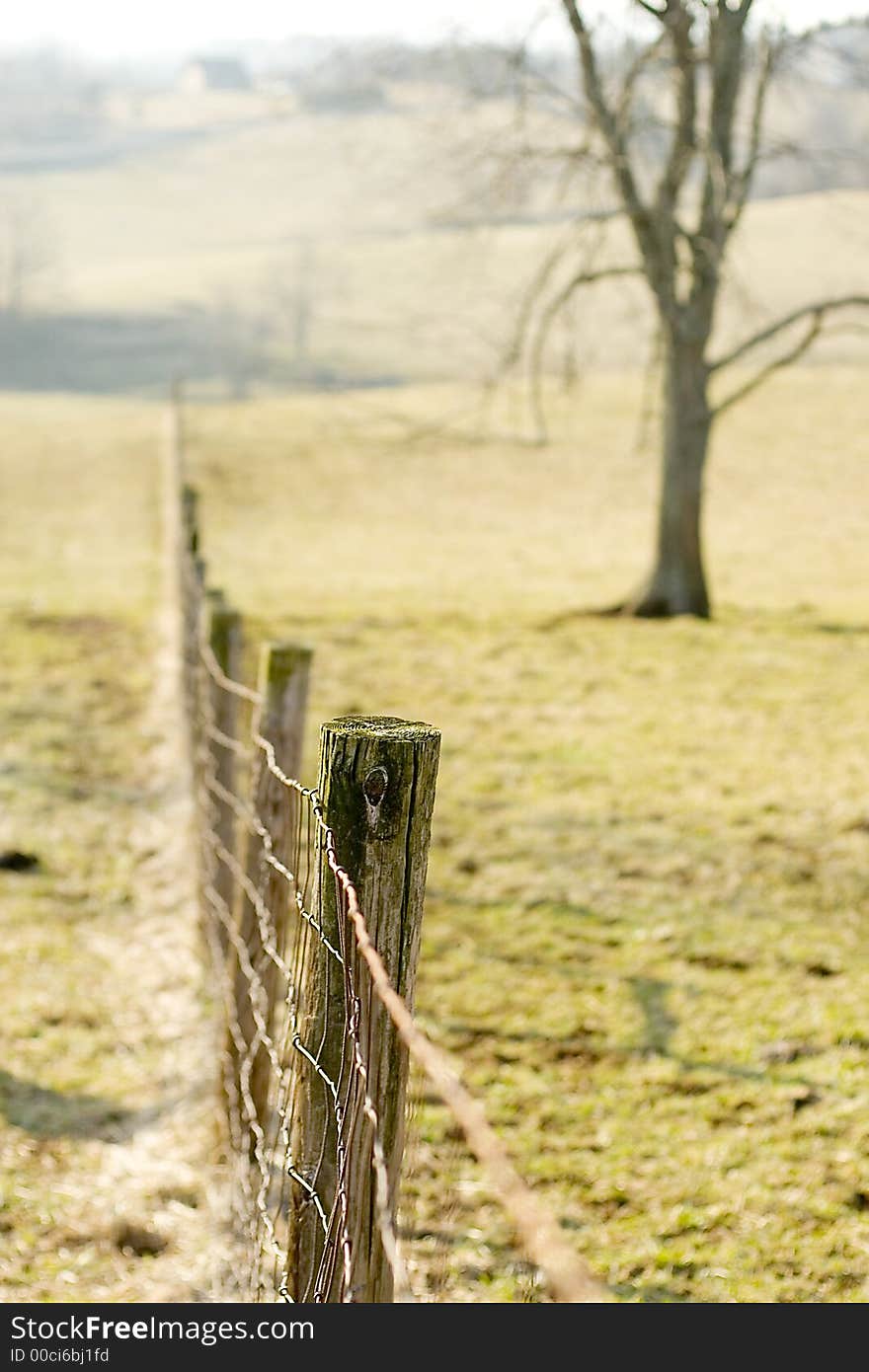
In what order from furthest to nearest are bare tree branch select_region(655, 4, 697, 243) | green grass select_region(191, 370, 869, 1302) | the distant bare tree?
1. the distant bare tree
2. bare tree branch select_region(655, 4, 697, 243)
3. green grass select_region(191, 370, 869, 1302)

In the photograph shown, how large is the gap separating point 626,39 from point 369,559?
8.03 meters

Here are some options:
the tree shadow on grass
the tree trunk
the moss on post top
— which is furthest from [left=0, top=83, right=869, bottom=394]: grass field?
the moss on post top

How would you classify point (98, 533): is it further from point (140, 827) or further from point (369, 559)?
point (140, 827)

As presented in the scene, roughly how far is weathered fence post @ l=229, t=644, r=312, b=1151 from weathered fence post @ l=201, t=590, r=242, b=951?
84 centimetres

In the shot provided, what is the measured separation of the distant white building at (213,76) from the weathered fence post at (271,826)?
178273 millimetres

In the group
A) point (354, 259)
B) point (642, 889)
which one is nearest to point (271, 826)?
point (642, 889)

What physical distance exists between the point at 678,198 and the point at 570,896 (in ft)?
29.3

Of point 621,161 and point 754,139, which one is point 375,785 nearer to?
point 621,161

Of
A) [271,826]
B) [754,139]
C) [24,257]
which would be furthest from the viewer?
[24,257]

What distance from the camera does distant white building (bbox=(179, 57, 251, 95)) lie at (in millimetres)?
170000

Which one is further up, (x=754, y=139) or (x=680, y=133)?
(x=754, y=139)

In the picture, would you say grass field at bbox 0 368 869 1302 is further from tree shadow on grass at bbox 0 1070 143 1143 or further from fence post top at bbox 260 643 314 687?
fence post top at bbox 260 643 314 687

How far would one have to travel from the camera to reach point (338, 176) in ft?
359

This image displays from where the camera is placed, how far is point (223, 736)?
5457mm
